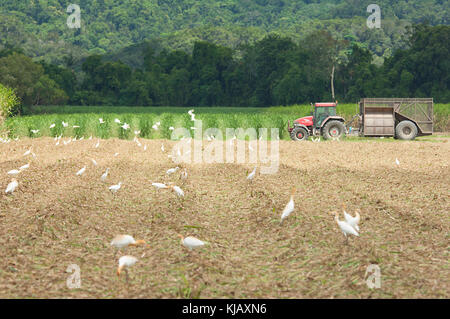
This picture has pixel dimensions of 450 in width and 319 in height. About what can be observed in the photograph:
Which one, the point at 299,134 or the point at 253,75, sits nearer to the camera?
the point at 299,134

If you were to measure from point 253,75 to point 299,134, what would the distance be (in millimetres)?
56046

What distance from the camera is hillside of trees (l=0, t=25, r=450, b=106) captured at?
58750 mm

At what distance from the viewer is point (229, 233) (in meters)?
8.11

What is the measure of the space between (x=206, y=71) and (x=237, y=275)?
74843mm

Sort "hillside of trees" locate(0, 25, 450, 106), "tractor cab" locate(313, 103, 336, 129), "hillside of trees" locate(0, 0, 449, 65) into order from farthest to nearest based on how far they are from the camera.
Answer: "hillside of trees" locate(0, 0, 449, 65), "hillside of trees" locate(0, 25, 450, 106), "tractor cab" locate(313, 103, 336, 129)

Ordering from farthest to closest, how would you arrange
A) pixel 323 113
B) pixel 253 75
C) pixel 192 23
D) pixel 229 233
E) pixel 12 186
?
1. pixel 192 23
2. pixel 253 75
3. pixel 323 113
4. pixel 12 186
5. pixel 229 233

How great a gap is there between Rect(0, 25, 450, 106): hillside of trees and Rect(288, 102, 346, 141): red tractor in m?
37.4

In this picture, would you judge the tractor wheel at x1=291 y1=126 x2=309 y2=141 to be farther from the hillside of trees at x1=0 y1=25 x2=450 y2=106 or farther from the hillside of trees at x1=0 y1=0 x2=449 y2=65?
the hillside of trees at x1=0 y1=0 x2=449 y2=65

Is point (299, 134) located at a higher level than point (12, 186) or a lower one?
higher

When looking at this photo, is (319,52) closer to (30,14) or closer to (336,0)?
(30,14)

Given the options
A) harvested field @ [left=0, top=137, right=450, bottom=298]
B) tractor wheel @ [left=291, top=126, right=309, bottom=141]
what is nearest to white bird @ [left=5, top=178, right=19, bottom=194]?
harvested field @ [left=0, top=137, right=450, bottom=298]

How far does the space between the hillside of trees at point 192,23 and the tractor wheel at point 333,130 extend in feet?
200

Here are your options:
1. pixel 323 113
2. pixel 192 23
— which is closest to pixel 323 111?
pixel 323 113

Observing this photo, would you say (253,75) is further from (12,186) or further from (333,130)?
(12,186)
